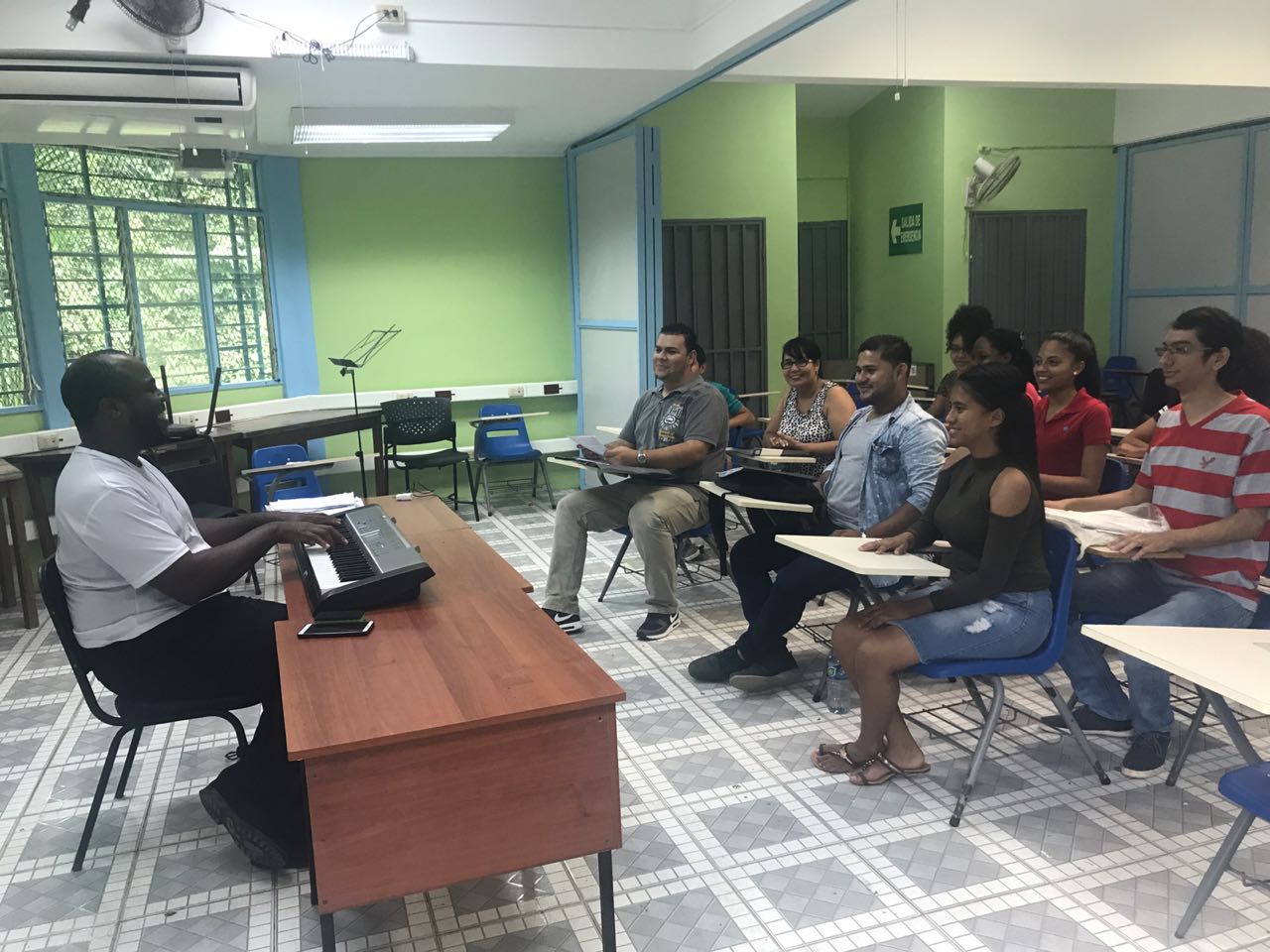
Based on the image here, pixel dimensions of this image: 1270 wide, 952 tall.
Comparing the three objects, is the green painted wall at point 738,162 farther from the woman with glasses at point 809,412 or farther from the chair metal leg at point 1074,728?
the chair metal leg at point 1074,728

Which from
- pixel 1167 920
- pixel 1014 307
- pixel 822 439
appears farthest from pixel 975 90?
pixel 1167 920

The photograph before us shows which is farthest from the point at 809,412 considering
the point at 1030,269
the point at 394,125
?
the point at 1030,269

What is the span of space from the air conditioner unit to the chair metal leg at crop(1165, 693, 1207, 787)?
4661mm

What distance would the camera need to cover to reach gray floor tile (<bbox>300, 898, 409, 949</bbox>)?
250cm

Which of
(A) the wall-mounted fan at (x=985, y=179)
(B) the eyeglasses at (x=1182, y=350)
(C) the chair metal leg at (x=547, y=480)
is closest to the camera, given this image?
(B) the eyeglasses at (x=1182, y=350)

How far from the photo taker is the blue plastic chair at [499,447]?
743 cm

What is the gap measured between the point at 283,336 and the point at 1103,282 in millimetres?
7329

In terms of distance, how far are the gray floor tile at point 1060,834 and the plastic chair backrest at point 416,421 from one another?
17.0 ft

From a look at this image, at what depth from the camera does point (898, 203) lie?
8.98 metres

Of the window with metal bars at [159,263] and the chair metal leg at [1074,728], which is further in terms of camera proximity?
the window with metal bars at [159,263]

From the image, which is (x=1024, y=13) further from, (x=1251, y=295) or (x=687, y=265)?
(x=1251, y=295)

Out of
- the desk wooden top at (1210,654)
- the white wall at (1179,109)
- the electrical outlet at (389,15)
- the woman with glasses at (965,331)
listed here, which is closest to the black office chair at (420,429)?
the electrical outlet at (389,15)

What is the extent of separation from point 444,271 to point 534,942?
6.16 m

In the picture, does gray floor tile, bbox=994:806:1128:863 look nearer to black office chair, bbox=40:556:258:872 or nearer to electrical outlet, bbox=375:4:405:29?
black office chair, bbox=40:556:258:872
